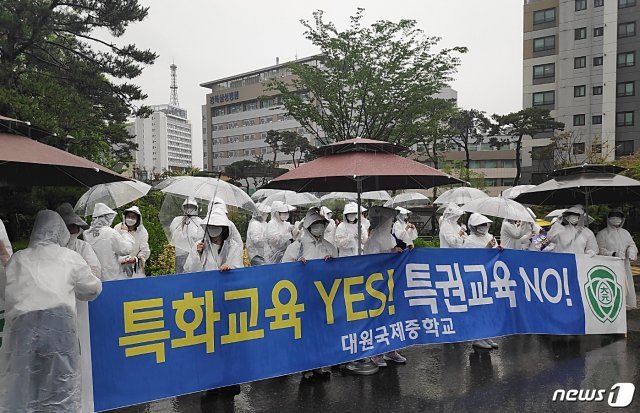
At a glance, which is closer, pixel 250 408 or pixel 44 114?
pixel 250 408

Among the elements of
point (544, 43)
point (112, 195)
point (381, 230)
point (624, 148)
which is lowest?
point (381, 230)

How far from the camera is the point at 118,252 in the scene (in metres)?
6.05

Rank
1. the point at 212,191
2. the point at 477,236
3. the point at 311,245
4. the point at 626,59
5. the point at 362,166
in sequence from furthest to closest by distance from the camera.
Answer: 1. the point at 626,59
2. the point at 477,236
3. the point at 311,245
4. the point at 212,191
5. the point at 362,166

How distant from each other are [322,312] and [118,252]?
2632mm

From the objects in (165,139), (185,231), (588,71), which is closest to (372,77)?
(185,231)

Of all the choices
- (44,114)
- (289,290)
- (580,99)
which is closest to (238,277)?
(289,290)

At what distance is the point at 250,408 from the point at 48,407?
6.31ft

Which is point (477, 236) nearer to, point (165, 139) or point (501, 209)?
point (501, 209)

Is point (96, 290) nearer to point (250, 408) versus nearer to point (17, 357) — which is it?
point (17, 357)

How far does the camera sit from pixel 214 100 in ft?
280

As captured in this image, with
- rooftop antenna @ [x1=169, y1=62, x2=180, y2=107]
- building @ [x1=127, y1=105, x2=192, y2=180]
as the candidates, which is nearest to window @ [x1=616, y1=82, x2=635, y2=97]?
building @ [x1=127, y1=105, x2=192, y2=180]

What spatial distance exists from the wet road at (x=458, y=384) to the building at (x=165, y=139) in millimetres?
140301

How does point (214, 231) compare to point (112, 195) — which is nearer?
point (214, 231)

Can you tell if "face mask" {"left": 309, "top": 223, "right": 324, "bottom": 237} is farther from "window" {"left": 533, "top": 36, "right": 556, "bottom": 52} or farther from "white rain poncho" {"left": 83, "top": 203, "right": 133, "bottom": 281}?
"window" {"left": 533, "top": 36, "right": 556, "bottom": 52}
